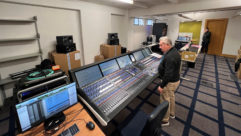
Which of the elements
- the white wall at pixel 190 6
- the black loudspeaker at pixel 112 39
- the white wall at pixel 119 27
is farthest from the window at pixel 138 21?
the black loudspeaker at pixel 112 39

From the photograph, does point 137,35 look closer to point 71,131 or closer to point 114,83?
point 114,83

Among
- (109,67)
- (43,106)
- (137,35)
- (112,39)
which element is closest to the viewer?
(43,106)

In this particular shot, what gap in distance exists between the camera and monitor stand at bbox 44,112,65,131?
1.09 metres

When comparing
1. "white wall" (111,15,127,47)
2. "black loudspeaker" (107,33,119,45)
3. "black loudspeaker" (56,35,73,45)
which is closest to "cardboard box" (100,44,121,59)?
"black loudspeaker" (107,33,119,45)

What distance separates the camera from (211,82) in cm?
359

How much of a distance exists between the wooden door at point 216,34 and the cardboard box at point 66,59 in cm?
780

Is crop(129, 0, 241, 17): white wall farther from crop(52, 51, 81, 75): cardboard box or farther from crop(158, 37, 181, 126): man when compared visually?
crop(52, 51, 81, 75): cardboard box

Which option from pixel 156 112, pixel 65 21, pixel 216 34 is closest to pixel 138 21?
pixel 216 34

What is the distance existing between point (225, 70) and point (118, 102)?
209 inches

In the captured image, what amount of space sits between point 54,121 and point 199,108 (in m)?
2.71

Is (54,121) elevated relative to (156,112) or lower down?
lower down

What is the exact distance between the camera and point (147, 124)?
35.7 inches

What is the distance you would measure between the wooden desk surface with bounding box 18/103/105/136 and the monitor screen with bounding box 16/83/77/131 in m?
0.07

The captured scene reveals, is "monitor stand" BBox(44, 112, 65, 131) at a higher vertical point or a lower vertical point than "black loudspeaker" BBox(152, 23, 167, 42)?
lower
